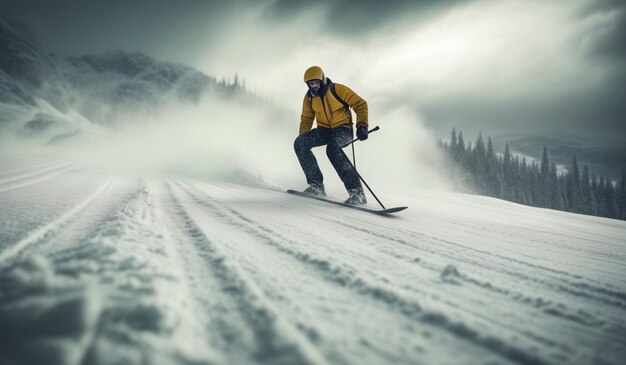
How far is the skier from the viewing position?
12.7 feet

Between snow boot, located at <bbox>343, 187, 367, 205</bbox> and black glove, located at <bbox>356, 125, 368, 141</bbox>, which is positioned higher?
black glove, located at <bbox>356, 125, 368, 141</bbox>

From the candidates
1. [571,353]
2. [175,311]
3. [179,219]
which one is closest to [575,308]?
[571,353]

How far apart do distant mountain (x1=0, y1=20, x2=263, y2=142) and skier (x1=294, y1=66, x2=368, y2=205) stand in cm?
5176

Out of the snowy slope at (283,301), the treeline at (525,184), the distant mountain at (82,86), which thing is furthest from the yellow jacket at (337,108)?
the treeline at (525,184)

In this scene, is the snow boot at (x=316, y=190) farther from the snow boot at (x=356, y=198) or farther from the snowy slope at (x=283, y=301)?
the snowy slope at (x=283, y=301)

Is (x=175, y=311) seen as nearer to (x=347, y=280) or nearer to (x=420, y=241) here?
(x=347, y=280)

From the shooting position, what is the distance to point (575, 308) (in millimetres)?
781

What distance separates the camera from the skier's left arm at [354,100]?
402cm

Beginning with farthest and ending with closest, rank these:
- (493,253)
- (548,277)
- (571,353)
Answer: (493,253)
(548,277)
(571,353)

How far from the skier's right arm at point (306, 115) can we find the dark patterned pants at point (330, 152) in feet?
0.93

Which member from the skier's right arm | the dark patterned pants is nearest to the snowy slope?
the dark patterned pants

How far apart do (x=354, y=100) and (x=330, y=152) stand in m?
0.81

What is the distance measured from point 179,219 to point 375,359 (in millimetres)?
1431

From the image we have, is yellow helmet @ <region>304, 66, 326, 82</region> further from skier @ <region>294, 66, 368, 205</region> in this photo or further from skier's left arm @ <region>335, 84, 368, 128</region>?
skier's left arm @ <region>335, 84, 368, 128</region>
